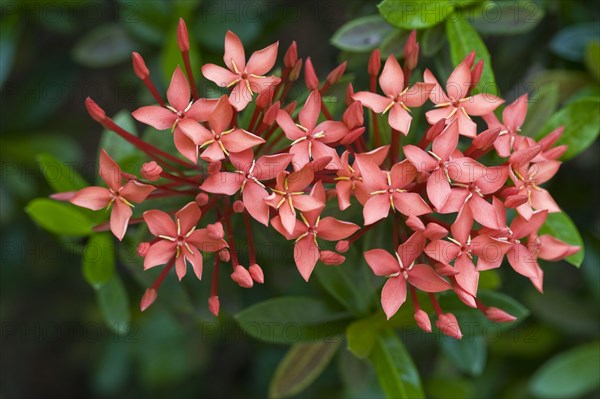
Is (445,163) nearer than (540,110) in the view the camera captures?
Yes

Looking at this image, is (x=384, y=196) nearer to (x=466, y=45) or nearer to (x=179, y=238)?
(x=179, y=238)

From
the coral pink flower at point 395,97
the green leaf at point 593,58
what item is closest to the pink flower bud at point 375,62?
the coral pink flower at point 395,97

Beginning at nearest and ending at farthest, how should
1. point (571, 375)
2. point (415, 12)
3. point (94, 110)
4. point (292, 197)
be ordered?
point (292, 197) → point (94, 110) → point (415, 12) → point (571, 375)

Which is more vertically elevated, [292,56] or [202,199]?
[292,56]

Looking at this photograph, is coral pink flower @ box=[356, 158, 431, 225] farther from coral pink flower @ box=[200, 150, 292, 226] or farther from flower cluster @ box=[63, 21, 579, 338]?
coral pink flower @ box=[200, 150, 292, 226]

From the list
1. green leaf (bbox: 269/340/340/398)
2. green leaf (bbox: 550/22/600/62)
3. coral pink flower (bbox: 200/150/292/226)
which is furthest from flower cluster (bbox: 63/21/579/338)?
green leaf (bbox: 550/22/600/62)

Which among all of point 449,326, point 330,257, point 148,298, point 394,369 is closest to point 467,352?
point 394,369

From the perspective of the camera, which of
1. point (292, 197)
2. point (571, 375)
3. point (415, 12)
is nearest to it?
point (292, 197)

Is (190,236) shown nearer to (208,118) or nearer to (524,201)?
(208,118)
